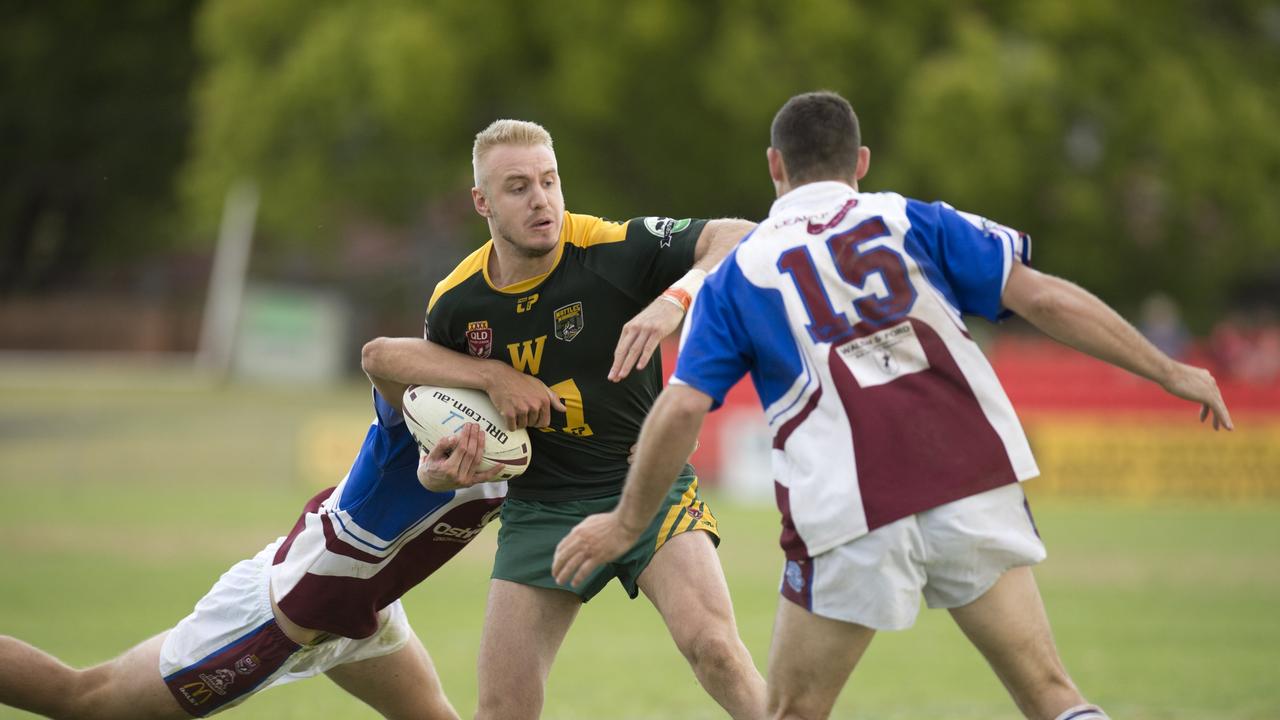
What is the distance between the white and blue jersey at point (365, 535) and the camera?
571 centimetres

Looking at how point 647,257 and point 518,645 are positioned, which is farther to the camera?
point 647,257

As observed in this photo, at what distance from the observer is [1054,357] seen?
27.0 meters

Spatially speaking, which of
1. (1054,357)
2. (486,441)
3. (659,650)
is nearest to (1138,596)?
(659,650)

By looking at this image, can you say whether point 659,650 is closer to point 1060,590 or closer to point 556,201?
point 1060,590

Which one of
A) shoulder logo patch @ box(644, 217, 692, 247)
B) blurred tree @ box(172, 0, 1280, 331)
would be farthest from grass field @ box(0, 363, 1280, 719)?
blurred tree @ box(172, 0, 1280, 331)

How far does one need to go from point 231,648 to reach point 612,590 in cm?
1124

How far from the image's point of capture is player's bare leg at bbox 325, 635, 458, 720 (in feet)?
19.7

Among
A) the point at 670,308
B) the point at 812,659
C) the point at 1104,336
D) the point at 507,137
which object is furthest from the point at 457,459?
the point at 1104,336

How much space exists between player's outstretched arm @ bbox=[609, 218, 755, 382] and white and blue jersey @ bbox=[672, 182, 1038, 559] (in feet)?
1.93

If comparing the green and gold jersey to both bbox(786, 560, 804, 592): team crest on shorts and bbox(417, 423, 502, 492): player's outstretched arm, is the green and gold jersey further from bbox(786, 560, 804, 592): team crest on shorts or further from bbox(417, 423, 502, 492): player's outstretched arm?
bbox(786, 560, 804, 592): team crest on shorts

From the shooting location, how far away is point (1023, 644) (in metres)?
4.41

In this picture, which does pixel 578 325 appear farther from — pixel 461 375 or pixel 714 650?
pixel 714 650

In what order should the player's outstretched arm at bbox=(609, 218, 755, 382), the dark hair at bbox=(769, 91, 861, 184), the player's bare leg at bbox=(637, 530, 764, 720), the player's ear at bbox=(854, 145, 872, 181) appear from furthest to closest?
1. the player's bare leg at bbox=(637, 530, 764, 720)
2. the player's outstretched arm at bbox=(609, 218, 755, 382)
3. the player's ear at bbox=(854, 145, 872, 181)
4. the dark hair at bbox=(769, 91, 861, 184)

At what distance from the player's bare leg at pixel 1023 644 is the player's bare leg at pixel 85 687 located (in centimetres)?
313
